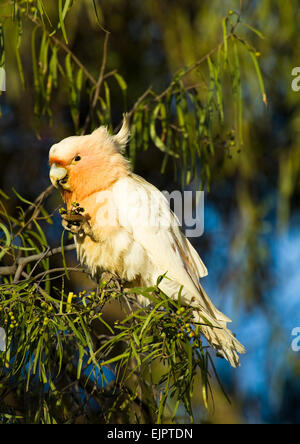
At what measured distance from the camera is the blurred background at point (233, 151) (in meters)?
2.54

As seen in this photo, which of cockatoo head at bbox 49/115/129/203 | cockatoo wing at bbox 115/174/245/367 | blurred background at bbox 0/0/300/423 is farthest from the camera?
blurred background at bbox 0/0/300/423

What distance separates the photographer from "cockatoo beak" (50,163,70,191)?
188cm

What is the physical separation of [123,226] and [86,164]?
0.26 meters

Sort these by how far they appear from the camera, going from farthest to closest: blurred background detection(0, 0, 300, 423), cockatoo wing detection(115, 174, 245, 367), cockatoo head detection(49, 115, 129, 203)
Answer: blurred background detection(0, 0, 300, 423), cockatoo head detection(49, 115, 129, 203), cockatoo wing detection(115, 174, 245, 367)

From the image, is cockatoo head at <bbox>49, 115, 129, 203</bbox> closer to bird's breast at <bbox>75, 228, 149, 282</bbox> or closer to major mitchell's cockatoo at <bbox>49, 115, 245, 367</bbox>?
major mitchell's cockatoo at <bbox>49, 115, 245, 367</bbox>

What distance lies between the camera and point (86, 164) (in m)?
1.86

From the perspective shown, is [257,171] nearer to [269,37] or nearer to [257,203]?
[257,203]

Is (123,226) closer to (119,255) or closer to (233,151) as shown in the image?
(119,255)

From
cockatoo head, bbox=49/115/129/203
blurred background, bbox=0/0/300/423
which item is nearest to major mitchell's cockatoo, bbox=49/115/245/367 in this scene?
cockatoo head, bbox=49/115/129/203

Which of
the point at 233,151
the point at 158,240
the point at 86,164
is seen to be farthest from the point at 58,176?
the point at 233,151

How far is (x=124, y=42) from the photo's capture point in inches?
115

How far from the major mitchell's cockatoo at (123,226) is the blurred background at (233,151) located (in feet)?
2.20

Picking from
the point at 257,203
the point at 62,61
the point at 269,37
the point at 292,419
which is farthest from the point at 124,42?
the point at 292,419
